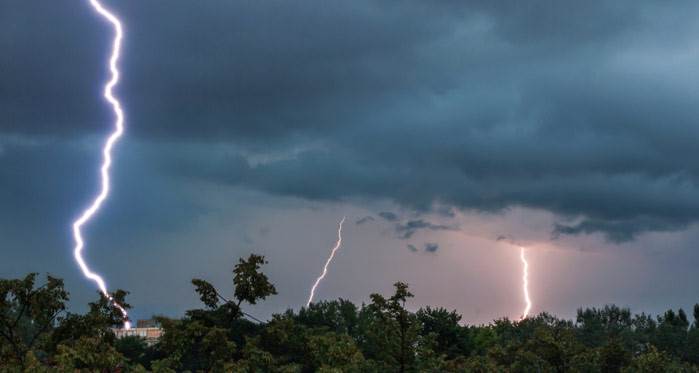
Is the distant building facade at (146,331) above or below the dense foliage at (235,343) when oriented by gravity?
above

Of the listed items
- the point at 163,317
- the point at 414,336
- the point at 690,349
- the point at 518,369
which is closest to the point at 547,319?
the point at 690,349

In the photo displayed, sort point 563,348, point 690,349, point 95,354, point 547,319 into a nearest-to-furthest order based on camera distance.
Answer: point 95,354
point 563,348
point 690,349
point 547,319

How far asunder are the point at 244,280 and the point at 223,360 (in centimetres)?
208

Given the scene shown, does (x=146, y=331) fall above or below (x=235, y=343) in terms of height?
above

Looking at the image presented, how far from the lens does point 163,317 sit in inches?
785

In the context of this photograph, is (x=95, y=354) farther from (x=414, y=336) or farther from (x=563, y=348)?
(x=563, y=348)

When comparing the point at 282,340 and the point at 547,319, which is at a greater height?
the point at 547,319

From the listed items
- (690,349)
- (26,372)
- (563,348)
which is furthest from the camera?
(690,349)

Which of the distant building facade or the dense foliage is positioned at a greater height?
the distant building facade

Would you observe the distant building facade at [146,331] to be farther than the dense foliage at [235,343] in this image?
Yes

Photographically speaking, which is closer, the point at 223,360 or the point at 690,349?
the point at 223,360

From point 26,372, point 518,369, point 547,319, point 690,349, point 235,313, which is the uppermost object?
point 547,319

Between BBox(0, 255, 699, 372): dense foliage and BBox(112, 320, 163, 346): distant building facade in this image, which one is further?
BBox(112, 320, 163, 346): distant building facade

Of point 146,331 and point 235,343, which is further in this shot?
point 146,331
